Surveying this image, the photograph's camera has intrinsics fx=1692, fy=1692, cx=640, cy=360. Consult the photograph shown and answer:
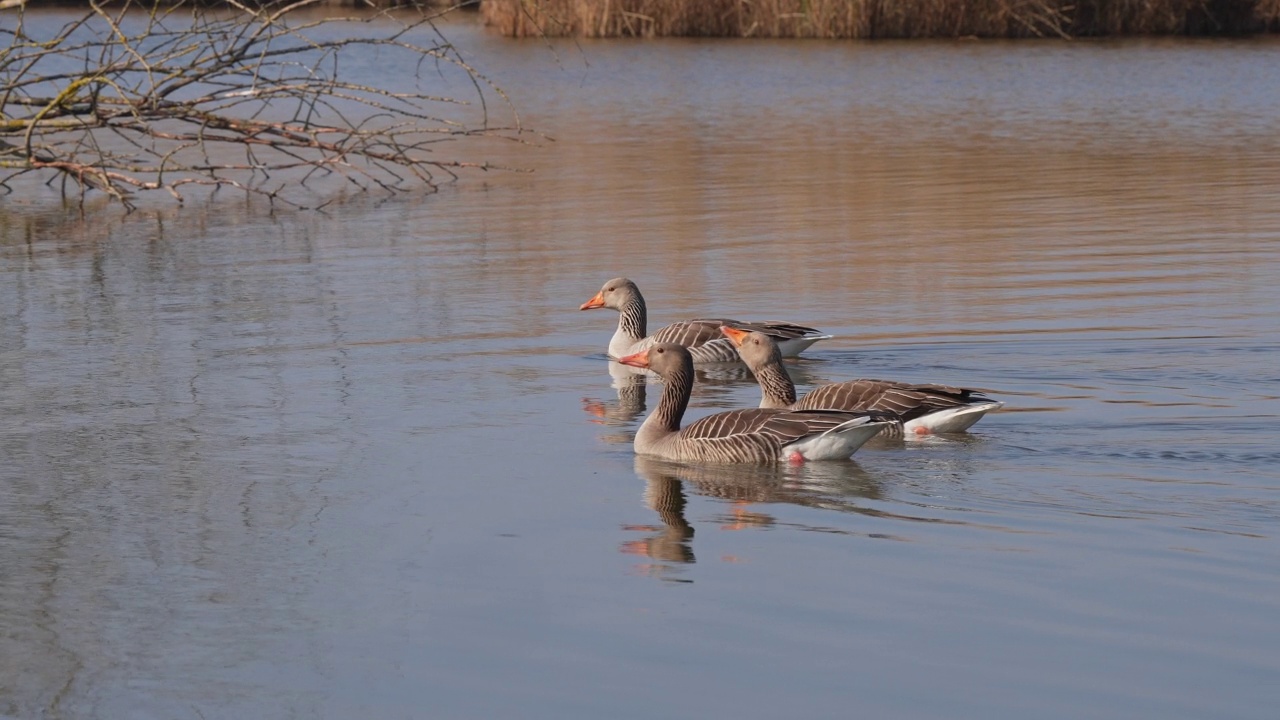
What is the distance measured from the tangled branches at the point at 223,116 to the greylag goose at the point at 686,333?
7.18 feet

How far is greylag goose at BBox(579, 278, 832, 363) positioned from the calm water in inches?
10.5

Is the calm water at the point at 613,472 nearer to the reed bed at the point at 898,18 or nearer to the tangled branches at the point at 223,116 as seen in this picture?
the tangled branches at the point at 223,116

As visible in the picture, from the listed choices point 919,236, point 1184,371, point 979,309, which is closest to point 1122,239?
point 919,236

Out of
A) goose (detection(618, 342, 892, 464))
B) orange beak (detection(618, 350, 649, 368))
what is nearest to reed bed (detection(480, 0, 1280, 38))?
orange beak (detection(618, 350, 649, 368))

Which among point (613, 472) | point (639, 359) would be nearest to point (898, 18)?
point (639, 359)

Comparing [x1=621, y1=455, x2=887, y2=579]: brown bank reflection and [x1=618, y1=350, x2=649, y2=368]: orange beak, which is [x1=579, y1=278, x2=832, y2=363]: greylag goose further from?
[x1=621, y1=455, x2=887, y2=579]: brown bank reflection

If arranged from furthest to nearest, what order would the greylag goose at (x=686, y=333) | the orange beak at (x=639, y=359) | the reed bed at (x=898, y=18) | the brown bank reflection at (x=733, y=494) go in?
the reed bed at (x=898, y=18), the greylag goose at (x=686, y=333), the orange beak at (x=639, y=359), the brown bank reflection at (x=733, y=494)

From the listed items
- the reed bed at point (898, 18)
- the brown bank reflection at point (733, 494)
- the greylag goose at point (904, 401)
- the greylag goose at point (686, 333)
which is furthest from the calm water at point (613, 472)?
the reed bed at point (898, 18)

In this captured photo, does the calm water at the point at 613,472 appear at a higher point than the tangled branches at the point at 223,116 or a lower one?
lower

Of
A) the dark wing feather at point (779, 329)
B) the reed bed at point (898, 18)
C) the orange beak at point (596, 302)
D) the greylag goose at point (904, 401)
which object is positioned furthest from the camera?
the reed bed at point (898, 18)

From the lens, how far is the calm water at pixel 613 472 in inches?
221

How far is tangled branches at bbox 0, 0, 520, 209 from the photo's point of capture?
52.2ft

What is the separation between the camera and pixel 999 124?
1126 inches

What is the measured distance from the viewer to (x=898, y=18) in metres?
44.4
